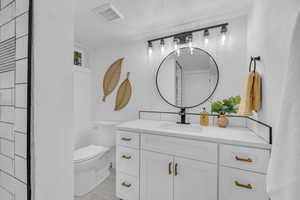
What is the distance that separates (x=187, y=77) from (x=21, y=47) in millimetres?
1740

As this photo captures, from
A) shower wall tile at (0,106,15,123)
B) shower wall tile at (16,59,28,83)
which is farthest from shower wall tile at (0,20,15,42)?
shower wall tile at (0,106,15,123)

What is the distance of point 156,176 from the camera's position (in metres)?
1.42

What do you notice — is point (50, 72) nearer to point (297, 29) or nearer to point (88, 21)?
point (297, 29)

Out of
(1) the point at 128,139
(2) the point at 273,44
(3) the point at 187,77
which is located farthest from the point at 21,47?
(3) the point at 187,77

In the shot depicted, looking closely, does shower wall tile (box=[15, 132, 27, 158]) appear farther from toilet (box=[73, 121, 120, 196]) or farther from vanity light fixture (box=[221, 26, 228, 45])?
vanity light fixture (box=[221, 26, 228, 45])

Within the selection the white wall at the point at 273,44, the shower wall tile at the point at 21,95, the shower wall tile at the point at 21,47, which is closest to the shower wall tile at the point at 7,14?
the shower wall tile at the point at 21,47

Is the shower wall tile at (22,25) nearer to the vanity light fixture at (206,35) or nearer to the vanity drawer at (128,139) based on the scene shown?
the vanity drawer at (128,139)

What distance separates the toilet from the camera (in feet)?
5.76

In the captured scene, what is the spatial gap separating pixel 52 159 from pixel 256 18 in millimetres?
1845

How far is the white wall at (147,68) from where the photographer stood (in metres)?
1.64

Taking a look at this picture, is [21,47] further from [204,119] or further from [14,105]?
[204,119]

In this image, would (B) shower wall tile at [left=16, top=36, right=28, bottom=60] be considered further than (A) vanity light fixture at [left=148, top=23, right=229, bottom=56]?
No

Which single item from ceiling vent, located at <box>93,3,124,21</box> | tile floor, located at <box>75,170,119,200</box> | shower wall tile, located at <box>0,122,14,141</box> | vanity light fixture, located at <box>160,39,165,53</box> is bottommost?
tile floor, located at <box>75,170,119,200</box>

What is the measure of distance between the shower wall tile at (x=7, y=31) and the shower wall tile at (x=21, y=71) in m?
0.14
